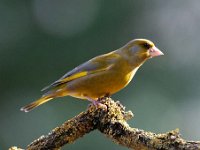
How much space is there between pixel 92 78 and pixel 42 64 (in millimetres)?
4816

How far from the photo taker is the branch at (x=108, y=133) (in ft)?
15.3

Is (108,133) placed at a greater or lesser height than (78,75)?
lesser

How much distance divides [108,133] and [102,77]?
1.31 metres

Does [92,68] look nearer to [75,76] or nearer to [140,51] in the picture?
[75,76]

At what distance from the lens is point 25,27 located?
456 inches

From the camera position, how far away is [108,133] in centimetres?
500

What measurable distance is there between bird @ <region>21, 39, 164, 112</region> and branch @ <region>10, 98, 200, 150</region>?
82cm

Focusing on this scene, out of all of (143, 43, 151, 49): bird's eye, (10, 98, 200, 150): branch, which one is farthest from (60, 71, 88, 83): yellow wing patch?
(10, 98, 200, 150): branch

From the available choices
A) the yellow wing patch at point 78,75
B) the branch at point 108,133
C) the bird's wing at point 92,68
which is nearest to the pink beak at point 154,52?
the bird's wing at point 92,68

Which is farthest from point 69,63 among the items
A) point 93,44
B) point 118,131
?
point 118,131

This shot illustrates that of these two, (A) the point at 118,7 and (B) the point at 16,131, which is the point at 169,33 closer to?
(A) the point at 118,7

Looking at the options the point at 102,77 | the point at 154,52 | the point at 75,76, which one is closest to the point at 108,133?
the point at 102,77

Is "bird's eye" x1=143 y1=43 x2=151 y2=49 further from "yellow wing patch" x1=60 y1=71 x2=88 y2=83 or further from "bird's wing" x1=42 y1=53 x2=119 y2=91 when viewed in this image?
"yellow wing patch" x1=60 y1=71 x2=88 y2=83

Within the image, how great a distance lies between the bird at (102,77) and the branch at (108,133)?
2.69 ft
